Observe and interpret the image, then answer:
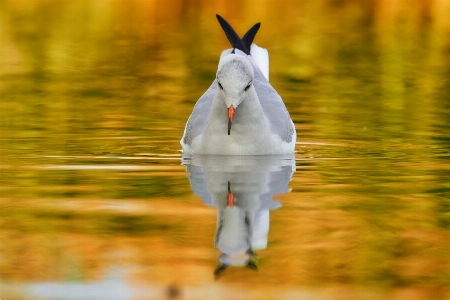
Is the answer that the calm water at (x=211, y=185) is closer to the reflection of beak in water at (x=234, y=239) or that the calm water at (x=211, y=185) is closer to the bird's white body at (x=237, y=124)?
the reflection of beak in water at (x=234, y=239)

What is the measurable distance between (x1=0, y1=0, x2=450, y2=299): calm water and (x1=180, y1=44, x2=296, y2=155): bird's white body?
0.16 metres

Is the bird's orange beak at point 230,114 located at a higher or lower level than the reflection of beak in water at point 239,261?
higher

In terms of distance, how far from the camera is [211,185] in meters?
6.86

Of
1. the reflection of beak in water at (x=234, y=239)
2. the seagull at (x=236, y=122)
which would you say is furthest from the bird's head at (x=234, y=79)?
the reflection of beak in water at (x=234, y=239)

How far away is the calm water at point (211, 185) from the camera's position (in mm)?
4402

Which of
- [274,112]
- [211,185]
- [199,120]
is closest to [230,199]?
[211,185]

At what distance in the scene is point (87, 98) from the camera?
1286cm

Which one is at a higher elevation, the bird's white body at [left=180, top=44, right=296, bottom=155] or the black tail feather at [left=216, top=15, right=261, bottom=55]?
the black tail feather at [left=216, top=15, right=261, bottom=55]

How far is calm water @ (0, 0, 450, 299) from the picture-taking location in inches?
173

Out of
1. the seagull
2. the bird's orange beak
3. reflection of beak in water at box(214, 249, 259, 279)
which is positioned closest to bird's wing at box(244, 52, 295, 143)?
the seagull

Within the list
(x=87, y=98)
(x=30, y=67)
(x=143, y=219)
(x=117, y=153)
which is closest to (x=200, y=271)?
(x=143, y=219)

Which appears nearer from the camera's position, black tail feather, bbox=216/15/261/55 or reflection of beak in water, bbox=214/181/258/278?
reflection of beak in water, bbox=214/181/258/278

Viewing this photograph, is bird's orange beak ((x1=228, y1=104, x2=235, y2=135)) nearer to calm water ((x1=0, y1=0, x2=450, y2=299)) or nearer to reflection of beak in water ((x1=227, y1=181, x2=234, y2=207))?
calm water ((x1=0, y1=0, x2=450, y2=299))

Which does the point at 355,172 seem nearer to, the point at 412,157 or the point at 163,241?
the point at 412,157
